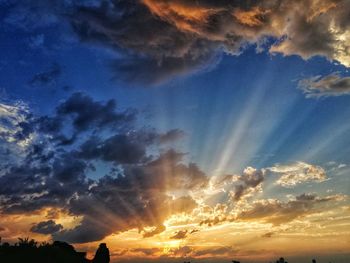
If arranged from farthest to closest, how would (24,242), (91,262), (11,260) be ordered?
(91,262)
(24,242)
(11,260)

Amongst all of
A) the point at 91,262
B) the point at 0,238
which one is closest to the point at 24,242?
the point at 0,238

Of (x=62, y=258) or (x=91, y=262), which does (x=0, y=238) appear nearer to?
(x=62, y=258)

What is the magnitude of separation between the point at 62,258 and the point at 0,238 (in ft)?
35.7

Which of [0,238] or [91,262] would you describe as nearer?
[0,238]

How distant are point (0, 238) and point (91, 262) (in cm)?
2436

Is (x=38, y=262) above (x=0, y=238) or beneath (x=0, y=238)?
beneath

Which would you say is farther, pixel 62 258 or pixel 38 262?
pixel 62 258

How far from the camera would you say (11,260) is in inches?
2146

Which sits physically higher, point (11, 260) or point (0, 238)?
point (0, 238)

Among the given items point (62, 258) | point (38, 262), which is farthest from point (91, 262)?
point (38, 262)

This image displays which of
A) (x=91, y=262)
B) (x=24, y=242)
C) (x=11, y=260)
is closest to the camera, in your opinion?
(x=11, y=260)

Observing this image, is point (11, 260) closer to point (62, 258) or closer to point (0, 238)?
point (0, 238)

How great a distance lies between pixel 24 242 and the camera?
60156mm

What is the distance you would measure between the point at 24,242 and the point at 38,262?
5.08 m
